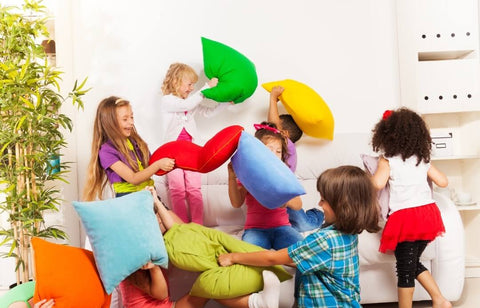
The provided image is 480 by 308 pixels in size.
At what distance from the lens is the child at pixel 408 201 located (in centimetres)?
228

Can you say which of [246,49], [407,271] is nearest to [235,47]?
[246,49]

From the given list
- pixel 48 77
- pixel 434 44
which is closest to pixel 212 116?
pixel 48 77

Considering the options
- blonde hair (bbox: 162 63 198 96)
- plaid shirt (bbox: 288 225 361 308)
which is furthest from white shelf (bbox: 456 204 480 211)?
blonde hair (bbox: 162 63 198 96)

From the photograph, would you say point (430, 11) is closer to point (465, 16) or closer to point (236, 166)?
point (465, 16)

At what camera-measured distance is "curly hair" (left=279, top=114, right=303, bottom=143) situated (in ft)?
9.91

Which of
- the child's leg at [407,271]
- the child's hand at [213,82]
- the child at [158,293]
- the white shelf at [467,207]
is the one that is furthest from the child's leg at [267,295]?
the white shelf at [467,207]

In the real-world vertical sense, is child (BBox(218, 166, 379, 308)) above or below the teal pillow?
below

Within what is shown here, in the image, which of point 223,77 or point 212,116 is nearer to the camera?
point 223,77

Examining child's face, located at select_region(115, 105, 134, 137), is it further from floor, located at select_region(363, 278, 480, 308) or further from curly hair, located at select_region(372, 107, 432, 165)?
floor, located at select_region(363, 278, 480, 308)

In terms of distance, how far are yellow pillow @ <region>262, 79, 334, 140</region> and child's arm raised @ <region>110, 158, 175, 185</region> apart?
101 centimetres

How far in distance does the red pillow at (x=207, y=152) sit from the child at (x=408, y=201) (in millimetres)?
740

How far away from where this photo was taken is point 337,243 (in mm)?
1764

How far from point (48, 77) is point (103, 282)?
1.25 metres

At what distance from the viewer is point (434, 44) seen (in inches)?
125
